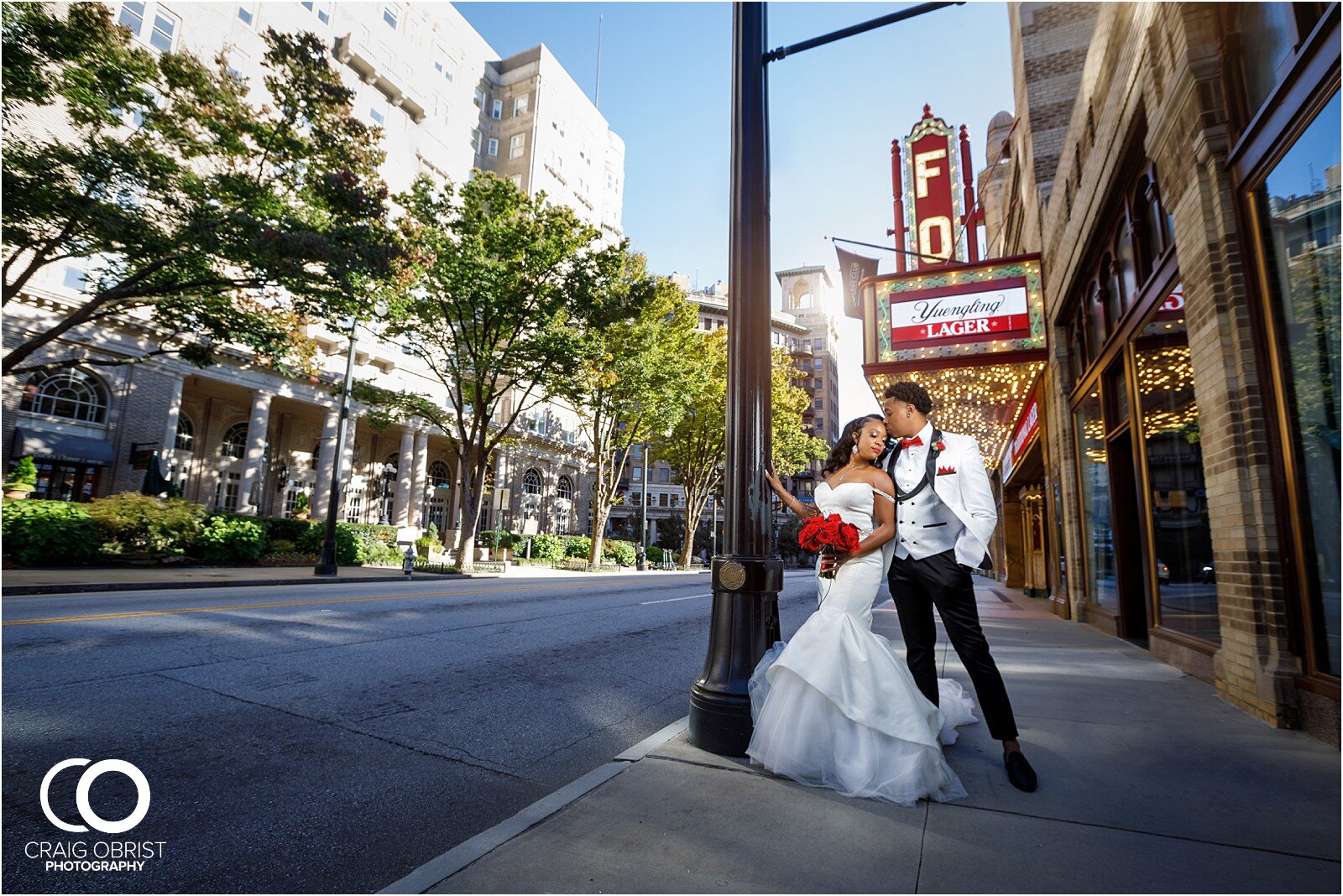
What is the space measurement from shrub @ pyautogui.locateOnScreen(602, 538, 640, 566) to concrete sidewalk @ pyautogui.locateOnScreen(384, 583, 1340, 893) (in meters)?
40.1

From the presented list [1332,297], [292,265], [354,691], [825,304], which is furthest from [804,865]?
[825,304]

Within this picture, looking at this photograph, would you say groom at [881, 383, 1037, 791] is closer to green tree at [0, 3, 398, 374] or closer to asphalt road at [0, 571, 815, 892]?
asphalt road at [0, 571, 815, 892]

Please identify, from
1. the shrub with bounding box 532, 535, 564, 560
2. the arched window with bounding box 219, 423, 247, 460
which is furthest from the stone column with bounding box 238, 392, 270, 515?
the shrub with bounding box 532, 535, 564, 560

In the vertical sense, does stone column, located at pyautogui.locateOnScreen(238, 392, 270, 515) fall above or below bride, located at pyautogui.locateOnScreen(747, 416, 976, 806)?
above

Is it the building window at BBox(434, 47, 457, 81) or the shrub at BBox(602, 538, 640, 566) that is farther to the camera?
the building window at BBox(434, 47, 457, 81)

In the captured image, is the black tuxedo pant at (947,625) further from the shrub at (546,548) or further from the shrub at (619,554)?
the shrub at (619,554)

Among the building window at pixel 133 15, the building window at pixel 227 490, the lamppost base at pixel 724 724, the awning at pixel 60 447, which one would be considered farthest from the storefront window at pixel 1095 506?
the building window at pixel 133 15

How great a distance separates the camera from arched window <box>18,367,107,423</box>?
2567 cm

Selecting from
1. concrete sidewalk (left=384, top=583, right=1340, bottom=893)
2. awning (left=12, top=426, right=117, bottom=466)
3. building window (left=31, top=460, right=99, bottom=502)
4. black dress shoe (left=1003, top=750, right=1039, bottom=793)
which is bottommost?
concrete sidewalk (left=384, top=583, right=1340, bottom=893)

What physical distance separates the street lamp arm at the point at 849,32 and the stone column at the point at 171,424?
31130 mm

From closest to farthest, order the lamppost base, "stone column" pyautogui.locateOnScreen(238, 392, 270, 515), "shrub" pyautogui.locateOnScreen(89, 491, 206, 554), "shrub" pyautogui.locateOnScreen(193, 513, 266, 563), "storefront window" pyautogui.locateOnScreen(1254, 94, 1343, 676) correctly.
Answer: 1. the lamppost base
2. "storefront window" pyautogui.locateOnScreen(1254, 94, 1343, 676)
3. "shrub" pyautogui.locateOnScreen(89, 491, 206, 554)
4. "shrub" pyautogui.locateOnScreen(193, 513, 266, 563)
5. "stone column" pyautogui.locateOnScreen(238, 392, 270, 515)

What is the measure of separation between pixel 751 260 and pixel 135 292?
16.1m

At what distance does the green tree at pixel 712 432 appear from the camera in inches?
1518

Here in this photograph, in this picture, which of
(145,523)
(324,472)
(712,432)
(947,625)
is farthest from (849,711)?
(712,432)
